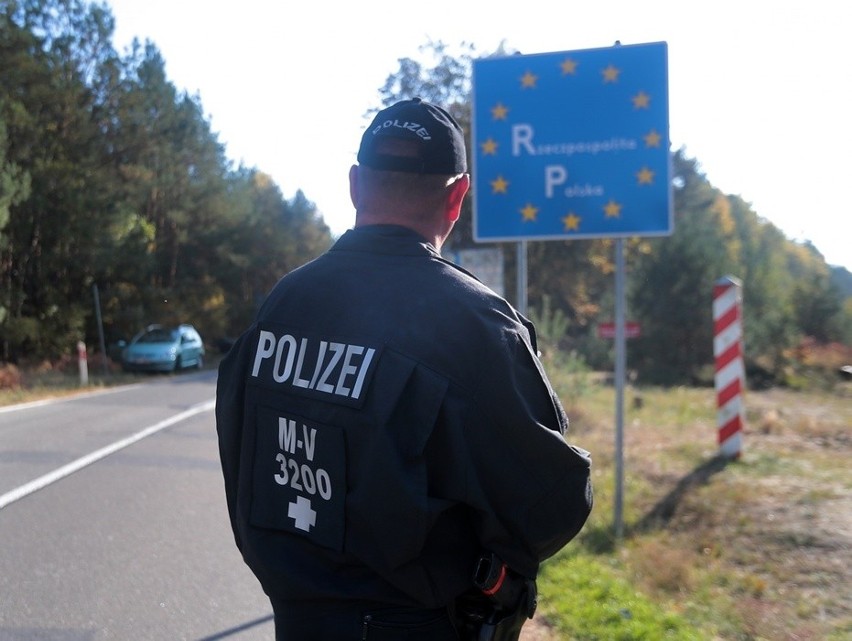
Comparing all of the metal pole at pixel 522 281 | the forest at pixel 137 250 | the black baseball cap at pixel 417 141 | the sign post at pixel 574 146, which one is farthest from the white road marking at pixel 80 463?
the forest at pixel 137 250

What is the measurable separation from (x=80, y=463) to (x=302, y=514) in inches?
292

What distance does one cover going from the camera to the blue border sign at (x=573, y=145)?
5.79m

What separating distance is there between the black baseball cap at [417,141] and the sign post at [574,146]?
404 cm

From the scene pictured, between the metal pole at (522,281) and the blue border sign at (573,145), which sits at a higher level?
the blue border sign at (573,145)

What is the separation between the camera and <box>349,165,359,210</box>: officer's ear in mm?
2053

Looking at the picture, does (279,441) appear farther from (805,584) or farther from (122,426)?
(122,426)

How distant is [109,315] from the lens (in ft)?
103

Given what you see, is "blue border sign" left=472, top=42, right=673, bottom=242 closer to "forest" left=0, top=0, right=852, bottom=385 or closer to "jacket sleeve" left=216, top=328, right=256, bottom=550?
"jacket sleeve" left=216, top=328, right=256, bottom=550

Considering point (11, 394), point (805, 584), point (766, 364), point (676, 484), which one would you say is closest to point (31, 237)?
point (11, 394)

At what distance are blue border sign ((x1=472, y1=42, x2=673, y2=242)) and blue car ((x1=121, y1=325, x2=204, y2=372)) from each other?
68.8 ft

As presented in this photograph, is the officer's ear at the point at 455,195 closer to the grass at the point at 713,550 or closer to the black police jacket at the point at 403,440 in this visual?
the black police jacket at the point at 403,440

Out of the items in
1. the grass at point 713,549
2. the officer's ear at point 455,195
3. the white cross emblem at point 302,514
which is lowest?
the grass at point 713,549

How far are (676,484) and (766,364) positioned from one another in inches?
716

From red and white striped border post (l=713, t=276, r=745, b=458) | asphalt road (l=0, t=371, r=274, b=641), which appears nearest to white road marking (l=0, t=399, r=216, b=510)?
asphalt road (l=0, t=371, r=274, b=641)
